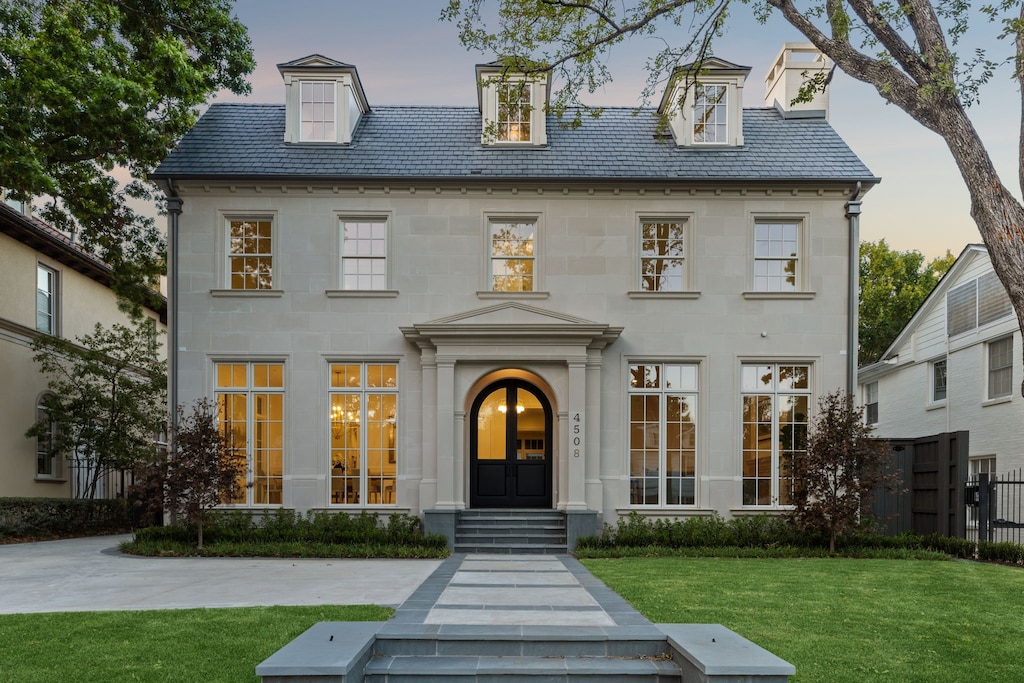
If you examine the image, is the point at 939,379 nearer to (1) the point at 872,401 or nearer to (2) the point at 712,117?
(1) the point at 872,401

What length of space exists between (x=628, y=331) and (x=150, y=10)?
13.2 metres

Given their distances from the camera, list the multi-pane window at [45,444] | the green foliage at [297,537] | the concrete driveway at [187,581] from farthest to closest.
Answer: the multi-pane window at [45,444] < the green foliage at [297,537] < the concrete driveway at [187,581]

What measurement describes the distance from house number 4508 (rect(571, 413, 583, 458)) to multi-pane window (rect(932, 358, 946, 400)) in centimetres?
1381

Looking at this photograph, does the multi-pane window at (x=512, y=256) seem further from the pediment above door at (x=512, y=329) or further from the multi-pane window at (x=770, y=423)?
the multi-pane window at (x=770, y=423)

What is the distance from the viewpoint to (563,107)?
12.3 m

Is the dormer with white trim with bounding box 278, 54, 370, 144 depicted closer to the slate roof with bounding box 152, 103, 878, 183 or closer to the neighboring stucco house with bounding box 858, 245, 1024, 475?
the slate roof with bounding box 152, 103, 878, 183

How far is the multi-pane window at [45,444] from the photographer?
20.9m

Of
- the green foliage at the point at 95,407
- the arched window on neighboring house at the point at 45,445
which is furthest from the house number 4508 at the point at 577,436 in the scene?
the arched window on neighboring house at the point at 45,445

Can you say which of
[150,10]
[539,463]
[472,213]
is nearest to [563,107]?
[472,213]

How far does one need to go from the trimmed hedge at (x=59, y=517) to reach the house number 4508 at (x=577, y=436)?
12.7 m

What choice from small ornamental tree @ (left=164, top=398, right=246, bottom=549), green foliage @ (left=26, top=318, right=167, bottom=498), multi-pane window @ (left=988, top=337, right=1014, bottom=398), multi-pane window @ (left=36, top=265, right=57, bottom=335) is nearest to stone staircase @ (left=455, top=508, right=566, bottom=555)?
small ornamental tree @ (left=164, top=398, right=246, bottom=549)

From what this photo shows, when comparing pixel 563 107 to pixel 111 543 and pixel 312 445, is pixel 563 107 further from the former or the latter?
pixel 111 543

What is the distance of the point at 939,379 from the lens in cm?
2366

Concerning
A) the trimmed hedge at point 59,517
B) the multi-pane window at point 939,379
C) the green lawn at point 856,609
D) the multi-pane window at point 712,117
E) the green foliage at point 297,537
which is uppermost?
the multi-pane window at point 712,117
